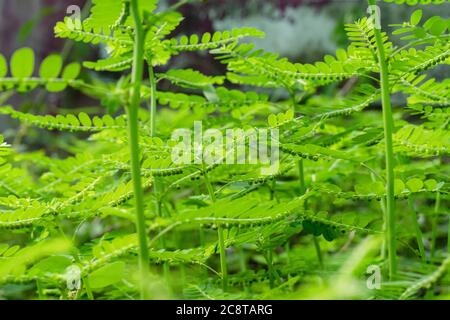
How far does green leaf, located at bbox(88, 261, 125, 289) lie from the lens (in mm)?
668

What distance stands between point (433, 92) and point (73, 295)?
2.05 ft

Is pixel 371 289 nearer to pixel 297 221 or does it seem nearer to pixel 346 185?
pixel 297 221

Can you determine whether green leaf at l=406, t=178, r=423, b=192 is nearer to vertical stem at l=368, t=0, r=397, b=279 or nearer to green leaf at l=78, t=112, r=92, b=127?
vertical stem at l=368, t=0, r=397, b=279

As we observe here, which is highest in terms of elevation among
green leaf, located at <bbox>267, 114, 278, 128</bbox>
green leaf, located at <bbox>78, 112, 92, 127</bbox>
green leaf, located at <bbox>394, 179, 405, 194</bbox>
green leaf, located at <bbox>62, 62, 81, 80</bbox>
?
green leaf, located at <bbox>62, 62, 81, 80</bbox>

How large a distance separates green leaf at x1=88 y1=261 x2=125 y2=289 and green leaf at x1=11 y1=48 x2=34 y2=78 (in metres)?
0.23

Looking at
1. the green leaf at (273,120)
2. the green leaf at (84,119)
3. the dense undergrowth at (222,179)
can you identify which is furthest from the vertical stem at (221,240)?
the green leaf at (84,119)

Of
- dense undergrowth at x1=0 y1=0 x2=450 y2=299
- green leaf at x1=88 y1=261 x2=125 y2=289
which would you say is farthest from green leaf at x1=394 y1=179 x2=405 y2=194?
green leaf at x1=88 y1=261 x2=125 y2=289

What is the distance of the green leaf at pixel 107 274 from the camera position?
2.19 feet

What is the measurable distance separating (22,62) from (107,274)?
25 cm

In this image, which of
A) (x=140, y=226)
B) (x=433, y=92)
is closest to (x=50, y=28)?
(x=433, y=92)

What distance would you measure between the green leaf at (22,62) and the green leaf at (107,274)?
8.9 inches

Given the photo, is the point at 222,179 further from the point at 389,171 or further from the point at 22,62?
the point at 22,62

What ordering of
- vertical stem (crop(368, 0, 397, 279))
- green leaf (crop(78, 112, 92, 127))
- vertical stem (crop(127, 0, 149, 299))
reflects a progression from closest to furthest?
vertical stem (crop(127, 0, 149, 299)), vertical stem (crop(368, 0, 397, 279)), green leaf (crop(78, 112, 92, 127))
